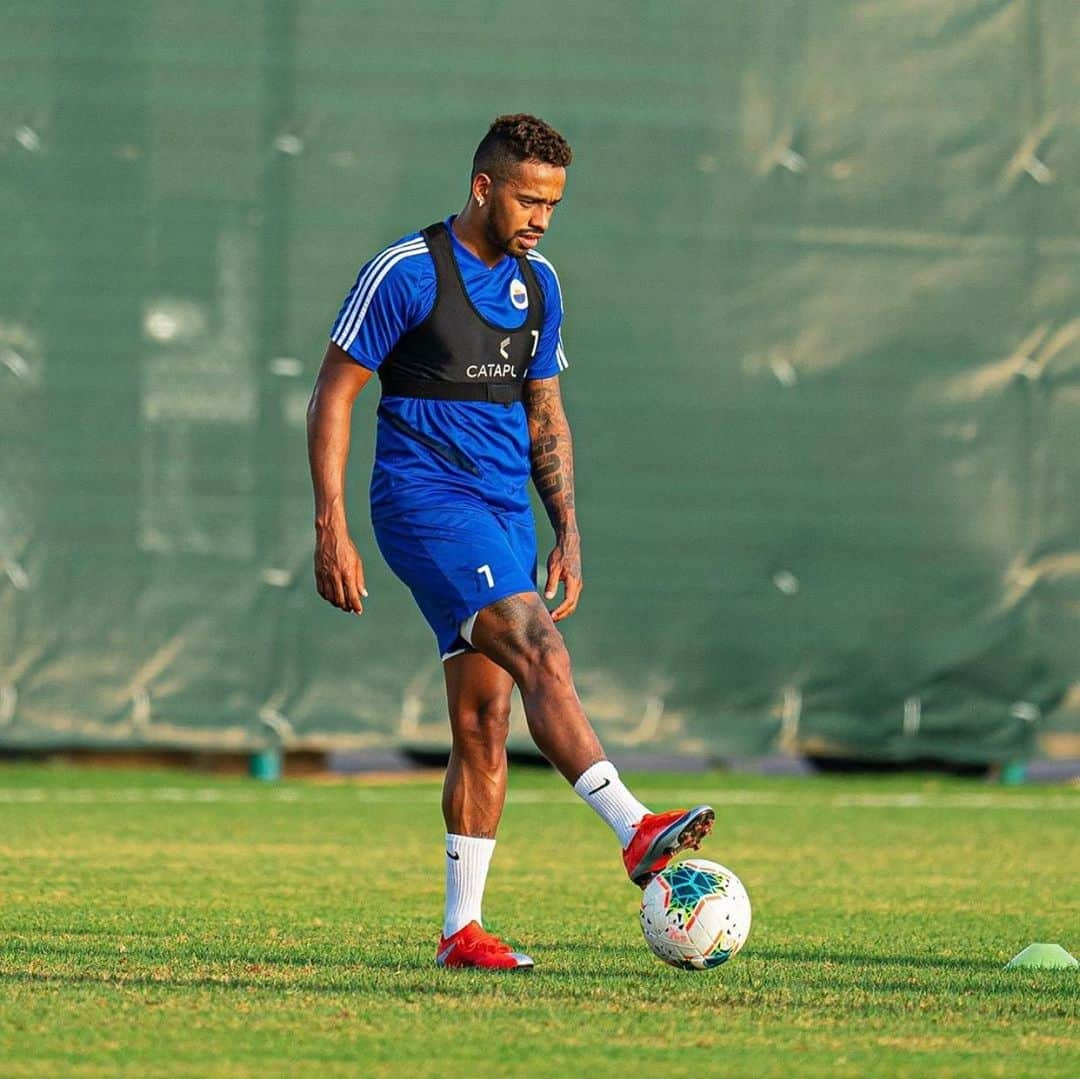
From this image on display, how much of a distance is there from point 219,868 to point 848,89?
5943 millimetres

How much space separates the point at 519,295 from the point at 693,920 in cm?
171

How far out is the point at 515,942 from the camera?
6.02m

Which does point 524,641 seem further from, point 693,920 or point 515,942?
point 515,942

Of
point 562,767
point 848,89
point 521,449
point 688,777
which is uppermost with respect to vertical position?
point 848,89

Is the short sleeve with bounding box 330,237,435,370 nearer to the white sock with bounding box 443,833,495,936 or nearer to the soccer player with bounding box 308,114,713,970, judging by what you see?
the soccer player with bounding box 308,114,713,970

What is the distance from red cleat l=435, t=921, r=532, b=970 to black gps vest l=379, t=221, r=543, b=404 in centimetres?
135

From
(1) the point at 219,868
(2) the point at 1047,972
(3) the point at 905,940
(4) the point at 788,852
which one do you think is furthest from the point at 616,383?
(2) the point at 1047,972

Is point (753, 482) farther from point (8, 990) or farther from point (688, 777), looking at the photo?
point (8, 990)

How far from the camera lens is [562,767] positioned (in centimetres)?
533

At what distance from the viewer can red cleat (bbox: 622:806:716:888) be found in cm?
490

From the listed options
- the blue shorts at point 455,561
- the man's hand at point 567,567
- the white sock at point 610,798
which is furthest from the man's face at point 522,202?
the white sock at point 610,798

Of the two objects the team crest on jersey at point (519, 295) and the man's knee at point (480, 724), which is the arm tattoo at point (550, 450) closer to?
the team crest on jersey at point (519, 295)

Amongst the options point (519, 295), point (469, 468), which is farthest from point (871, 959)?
point (519, 295)

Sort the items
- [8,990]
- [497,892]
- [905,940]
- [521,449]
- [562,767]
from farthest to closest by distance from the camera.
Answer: [497,892] → [905,940] → [521,449] → [562,767] → [8,990]
